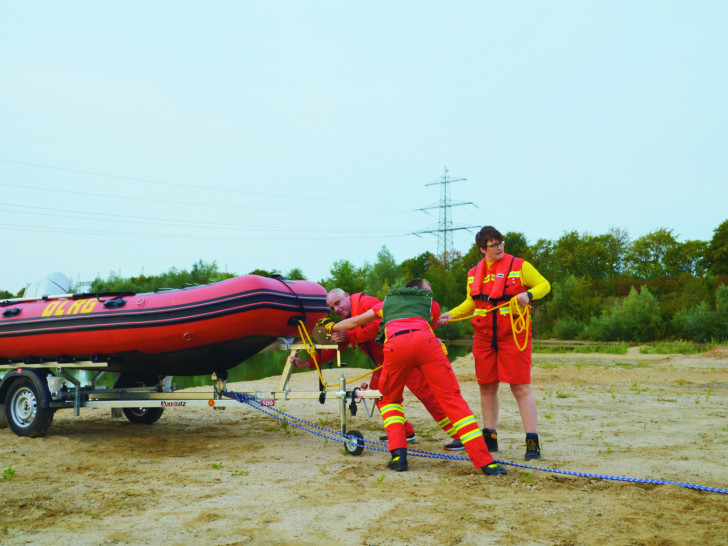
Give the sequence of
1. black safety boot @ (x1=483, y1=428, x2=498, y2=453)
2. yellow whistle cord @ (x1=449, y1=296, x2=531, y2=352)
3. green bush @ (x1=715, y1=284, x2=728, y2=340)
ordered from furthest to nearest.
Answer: green bush @ (x1=715, y1=284, x2=728, y2=340) → black safety boot @ (x1=483, y1=428, x2=498, y2=453) → yellow whistle cord @ (x1=449, y1=296, x2=531, y2=352)

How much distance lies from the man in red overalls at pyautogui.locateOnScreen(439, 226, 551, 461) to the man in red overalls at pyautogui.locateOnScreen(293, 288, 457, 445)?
53 centimetres

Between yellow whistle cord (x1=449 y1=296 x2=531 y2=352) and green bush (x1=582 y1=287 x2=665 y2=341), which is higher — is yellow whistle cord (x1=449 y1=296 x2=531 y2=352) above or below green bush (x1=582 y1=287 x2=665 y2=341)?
above

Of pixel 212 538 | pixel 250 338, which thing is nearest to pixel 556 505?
pixel 212 538

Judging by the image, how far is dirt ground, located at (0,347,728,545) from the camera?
3.58 meters

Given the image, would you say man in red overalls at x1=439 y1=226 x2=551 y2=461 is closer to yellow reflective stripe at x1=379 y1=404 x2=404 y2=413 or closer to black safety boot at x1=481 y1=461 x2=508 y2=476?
black safety boot at x1=481 y1=461 x2=508 y2=476

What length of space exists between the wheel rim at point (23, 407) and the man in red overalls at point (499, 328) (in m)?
4.75

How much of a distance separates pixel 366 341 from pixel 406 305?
1.39 metres

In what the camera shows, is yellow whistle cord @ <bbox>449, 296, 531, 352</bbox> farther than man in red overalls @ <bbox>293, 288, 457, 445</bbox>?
No

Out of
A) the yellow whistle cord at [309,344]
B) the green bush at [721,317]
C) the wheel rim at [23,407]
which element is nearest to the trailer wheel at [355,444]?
the yellow whistle cord at [309,344]

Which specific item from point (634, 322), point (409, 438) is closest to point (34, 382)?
point (409, 438)

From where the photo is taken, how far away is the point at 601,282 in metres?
43.7

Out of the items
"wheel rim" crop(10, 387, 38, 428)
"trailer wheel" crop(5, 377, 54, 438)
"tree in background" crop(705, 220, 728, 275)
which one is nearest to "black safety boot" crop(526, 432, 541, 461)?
"trailer wheel" crop(5, 377, 54, 438)

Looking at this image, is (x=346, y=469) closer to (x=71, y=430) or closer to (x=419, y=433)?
(x=419, y=433)

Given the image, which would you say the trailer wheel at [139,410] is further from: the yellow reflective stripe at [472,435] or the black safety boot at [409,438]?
the yellow reflective stripe at [472,435]
